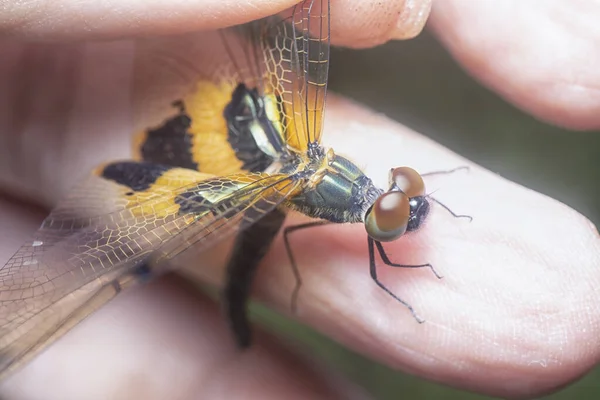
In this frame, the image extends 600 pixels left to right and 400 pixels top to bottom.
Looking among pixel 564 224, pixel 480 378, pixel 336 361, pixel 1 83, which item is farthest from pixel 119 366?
pixel 564 224

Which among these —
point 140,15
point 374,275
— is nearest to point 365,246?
point 374,275

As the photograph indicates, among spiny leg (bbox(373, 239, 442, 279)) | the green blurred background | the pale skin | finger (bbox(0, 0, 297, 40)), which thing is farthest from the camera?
the green blurred background

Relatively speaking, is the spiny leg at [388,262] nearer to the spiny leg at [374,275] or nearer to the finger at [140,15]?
the spiny leg at [374,275]

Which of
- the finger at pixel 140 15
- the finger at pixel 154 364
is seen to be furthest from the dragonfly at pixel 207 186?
the finger at pixel 154 364

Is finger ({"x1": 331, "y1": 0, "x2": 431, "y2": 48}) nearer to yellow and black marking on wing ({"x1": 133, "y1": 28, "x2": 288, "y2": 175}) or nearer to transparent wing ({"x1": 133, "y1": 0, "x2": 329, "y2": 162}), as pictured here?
Answer: transparent wing ({"x1": 133, "y1": 0, "x2": 329, "y2": 162})

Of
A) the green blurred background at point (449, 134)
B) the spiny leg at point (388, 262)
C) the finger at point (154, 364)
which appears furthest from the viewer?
the finger at point (154, 364)

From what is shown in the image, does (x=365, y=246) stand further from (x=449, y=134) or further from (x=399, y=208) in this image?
(x=449, y=134)

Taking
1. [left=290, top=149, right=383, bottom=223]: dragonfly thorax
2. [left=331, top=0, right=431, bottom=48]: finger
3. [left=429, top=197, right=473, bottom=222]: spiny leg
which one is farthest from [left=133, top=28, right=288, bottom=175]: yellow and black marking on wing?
[left=429, top=197, right=473, bottom=222]: spiny leg
